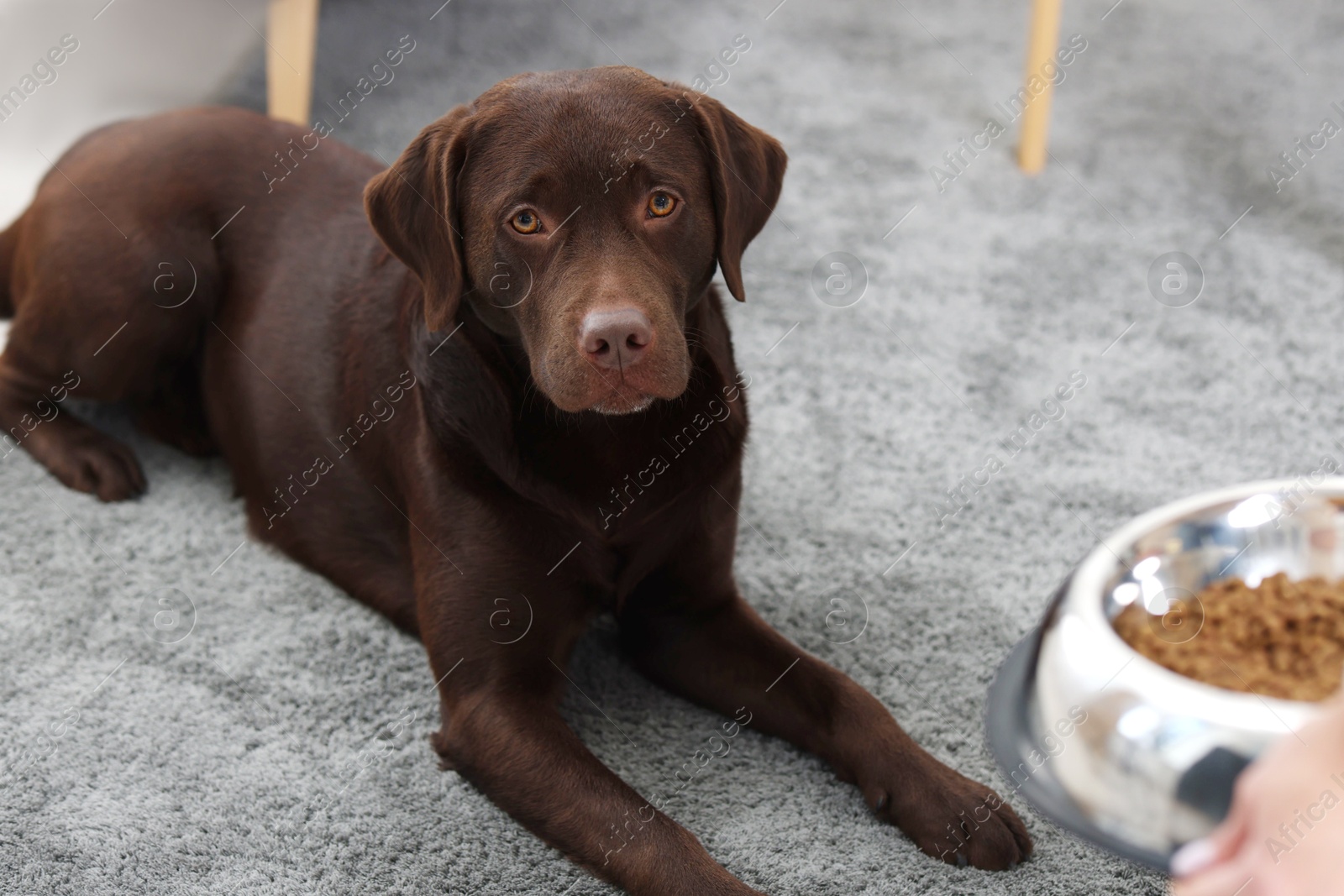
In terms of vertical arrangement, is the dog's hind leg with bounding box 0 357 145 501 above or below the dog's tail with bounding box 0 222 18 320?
below

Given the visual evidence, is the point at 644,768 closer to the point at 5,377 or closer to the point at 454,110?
the point at 454,110

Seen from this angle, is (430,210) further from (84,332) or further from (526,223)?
(84,332)

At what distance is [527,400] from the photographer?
1739 millimetres

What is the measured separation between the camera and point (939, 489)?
245 cm

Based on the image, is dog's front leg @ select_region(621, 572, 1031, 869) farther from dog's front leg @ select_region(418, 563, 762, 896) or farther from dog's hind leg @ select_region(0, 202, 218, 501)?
dog's hind leg @ select_region(0, 202, 218, 501)

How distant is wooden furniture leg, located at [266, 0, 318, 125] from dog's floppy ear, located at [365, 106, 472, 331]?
1.71 metres

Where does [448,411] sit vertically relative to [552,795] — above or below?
above

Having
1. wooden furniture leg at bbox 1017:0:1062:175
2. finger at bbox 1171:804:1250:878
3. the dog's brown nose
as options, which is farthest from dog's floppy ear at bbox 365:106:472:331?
Answer: wooden furniture leg at bbox 1017:0:1062:175

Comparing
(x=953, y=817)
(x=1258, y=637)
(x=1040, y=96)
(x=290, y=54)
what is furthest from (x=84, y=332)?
Result: (x=1040, y=96)

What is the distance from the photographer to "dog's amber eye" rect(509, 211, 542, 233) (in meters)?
1.63

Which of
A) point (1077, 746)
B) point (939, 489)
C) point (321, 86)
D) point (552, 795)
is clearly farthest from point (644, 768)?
point (321, 86)

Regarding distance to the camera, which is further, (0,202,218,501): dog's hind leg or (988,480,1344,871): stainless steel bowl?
(0,202,218,501): dog's hind leg

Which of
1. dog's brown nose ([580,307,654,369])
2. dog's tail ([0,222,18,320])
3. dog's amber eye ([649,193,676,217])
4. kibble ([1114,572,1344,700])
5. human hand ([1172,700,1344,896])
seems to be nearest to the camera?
human hand ([1172,700,1344,896])

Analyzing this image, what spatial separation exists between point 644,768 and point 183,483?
4.00ft
